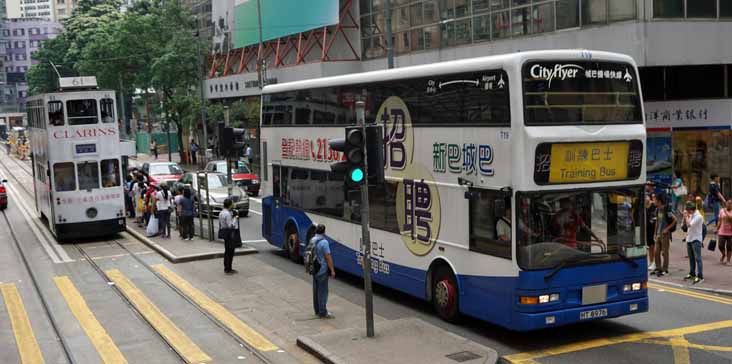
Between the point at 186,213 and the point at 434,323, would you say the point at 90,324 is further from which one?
the point at 186,213

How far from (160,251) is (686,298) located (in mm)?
12781

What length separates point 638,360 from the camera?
10.3 meters

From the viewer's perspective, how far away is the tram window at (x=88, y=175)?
2300 cm

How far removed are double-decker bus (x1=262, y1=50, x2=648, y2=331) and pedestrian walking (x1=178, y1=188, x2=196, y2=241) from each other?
394 inches

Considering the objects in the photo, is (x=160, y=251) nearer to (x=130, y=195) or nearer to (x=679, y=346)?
(x=130, y=195)

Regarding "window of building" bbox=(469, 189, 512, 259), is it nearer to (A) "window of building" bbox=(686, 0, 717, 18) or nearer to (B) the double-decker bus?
(B) the double-decker bus

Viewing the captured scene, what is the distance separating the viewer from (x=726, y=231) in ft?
56.2

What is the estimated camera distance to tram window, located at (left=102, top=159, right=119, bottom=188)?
915 inches

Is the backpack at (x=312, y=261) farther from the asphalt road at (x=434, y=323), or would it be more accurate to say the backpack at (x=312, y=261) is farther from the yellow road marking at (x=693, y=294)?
the yellow road marking at (x=693, y=294)

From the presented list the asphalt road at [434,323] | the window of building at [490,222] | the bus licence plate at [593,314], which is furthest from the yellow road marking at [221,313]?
the bus licence plate at [593,314]

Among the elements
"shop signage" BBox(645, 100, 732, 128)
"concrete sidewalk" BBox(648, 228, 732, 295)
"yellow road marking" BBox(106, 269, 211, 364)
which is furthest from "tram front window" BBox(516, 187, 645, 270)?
"shop signage" BBox(645, 100, 732, 128)

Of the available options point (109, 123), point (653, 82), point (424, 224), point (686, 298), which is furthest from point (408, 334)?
point (653, 82)

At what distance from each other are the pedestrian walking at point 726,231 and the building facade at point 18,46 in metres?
162

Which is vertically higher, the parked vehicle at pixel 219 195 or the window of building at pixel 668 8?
the window of building at pixel 668 8
